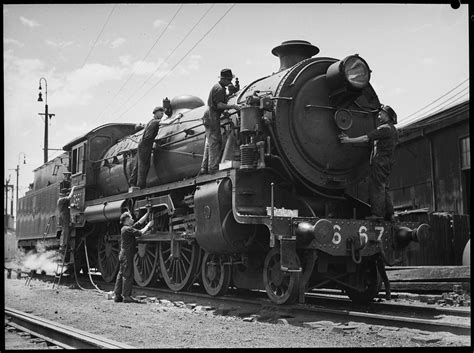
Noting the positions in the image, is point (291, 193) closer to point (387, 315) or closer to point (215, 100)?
point (215, 100)

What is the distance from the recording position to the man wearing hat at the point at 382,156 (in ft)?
27.8

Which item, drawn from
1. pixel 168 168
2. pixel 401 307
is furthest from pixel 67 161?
pixel 401 307

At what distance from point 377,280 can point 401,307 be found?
804 millimetres

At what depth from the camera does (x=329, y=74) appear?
336 inches

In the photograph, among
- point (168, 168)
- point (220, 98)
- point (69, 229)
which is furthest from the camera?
point (69, 229)

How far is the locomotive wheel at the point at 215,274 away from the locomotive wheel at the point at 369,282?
6.50ft

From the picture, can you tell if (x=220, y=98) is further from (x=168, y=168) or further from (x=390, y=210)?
(x=390, y=210)

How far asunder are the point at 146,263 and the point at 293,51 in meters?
5.50

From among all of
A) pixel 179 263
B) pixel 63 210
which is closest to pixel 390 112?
pixel 179 263

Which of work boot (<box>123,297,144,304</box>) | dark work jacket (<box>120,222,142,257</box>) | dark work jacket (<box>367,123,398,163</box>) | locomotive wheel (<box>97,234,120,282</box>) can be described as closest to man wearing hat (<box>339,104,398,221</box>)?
dark work jacket (<box>367,123,398,163</box>)

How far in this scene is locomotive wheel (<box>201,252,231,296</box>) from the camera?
938 cm

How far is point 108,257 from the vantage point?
1388cm

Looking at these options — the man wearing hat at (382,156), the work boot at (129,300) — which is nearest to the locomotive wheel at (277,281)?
the man wearing hat at (382,156)

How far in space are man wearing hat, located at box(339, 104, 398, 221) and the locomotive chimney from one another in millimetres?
1451
